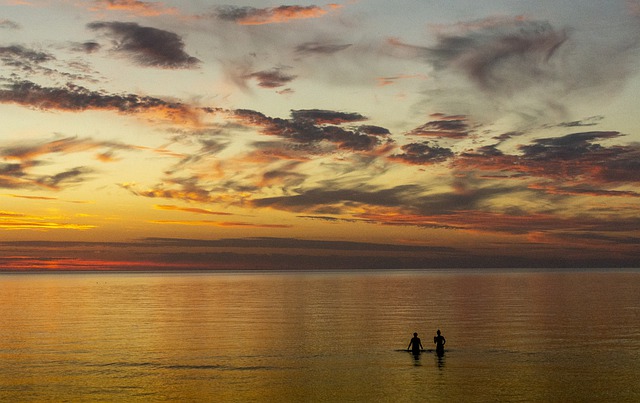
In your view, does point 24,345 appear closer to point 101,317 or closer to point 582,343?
point 101,317

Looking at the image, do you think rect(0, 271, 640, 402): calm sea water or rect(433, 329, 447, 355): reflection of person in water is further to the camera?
rect(433, 329, 447, 355): reflection of person in water

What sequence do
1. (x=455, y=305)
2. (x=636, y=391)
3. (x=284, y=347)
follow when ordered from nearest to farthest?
(x=636, y=391), (x=284, y=347), (x=455, y=305)

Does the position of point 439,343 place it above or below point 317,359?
above

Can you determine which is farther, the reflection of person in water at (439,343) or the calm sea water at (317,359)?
the reflection of person in water at (439,343)

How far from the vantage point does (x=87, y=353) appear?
72.5 metres

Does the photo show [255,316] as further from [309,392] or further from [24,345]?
[309,392]

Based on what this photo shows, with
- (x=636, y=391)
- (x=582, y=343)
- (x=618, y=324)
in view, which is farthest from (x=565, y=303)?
(x=636, y=391)

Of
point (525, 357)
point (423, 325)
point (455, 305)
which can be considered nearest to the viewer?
point (525, 357)

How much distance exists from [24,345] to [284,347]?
3121 cm

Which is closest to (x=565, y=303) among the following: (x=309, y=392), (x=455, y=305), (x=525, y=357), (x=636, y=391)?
(x=455, y=305)

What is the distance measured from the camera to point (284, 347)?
77.6m

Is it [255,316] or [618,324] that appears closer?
[618,324]

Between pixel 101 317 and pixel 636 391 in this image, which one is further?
pixel 101 317

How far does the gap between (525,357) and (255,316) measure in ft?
198
